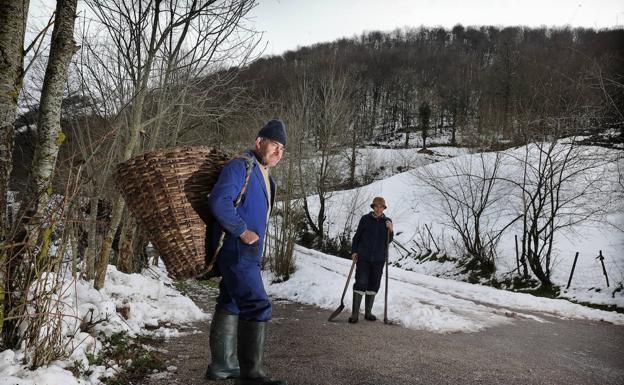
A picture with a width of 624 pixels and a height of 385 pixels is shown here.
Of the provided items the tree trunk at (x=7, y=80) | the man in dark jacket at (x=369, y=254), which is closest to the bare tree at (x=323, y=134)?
the man in dark jacket at (x=369, y=254)

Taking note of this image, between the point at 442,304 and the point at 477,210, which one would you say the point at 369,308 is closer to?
the point at 442,304

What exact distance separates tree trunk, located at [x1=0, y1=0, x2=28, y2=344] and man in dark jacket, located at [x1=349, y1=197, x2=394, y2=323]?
5.24 metres

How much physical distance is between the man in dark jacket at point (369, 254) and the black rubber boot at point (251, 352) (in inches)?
166

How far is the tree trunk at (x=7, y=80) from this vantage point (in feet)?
8.58

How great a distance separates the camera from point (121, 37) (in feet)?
21.1

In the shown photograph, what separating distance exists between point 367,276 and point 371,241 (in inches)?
24.9

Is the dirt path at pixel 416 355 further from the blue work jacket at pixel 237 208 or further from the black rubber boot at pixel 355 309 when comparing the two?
the blue work jacket at pixel 237 208

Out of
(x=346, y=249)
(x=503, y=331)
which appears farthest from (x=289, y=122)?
(x=503, y=331)

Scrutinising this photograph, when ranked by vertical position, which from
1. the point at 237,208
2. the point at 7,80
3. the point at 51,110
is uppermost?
the point at 7,80

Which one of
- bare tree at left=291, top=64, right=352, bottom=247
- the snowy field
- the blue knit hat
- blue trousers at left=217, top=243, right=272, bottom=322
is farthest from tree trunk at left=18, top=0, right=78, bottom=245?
bare tree at left=291, top=64, right=352, bottom=247

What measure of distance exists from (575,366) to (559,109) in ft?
45.3

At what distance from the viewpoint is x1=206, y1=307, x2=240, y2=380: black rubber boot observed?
10.6ft

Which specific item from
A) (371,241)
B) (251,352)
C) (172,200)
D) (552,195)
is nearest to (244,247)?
(172,200)

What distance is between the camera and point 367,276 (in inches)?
281
